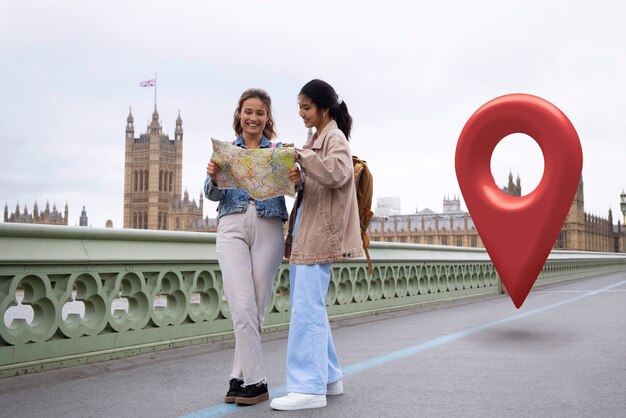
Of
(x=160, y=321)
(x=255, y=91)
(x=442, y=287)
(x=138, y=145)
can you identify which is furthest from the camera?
(x=138, y=145)

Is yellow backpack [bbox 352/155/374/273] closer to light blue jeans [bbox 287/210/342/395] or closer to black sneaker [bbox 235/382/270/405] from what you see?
light blue jeans [bbox 287/210/342/395]

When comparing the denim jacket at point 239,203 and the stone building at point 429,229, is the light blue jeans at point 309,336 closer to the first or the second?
the denim jacket at point 239,203

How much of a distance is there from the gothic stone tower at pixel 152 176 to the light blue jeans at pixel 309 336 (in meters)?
139

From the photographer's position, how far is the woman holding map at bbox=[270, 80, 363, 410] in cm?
352

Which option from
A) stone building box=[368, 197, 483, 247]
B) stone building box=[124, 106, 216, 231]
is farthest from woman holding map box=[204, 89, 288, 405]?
Answer: stone building box=[124, 106, 216, 231]

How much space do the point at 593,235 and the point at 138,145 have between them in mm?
84677

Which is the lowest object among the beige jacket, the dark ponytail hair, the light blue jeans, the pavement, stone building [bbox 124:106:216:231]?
the pavement

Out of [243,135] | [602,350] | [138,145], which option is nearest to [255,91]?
[243,135]

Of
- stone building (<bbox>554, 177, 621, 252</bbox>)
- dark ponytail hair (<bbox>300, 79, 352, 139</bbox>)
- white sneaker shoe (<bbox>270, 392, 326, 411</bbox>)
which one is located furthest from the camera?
stone building (<bbox>554, 177, 621, 252</bbox>)

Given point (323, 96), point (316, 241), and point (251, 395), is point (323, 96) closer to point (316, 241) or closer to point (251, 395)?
point (316, 241)

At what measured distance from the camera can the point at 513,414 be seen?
343 cm

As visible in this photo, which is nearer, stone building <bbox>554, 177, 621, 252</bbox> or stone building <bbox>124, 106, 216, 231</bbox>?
stone building <bbox>554, 177, 621, 252</bbox>

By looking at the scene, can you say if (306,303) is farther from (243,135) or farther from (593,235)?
(593,235)

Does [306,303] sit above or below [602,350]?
above
